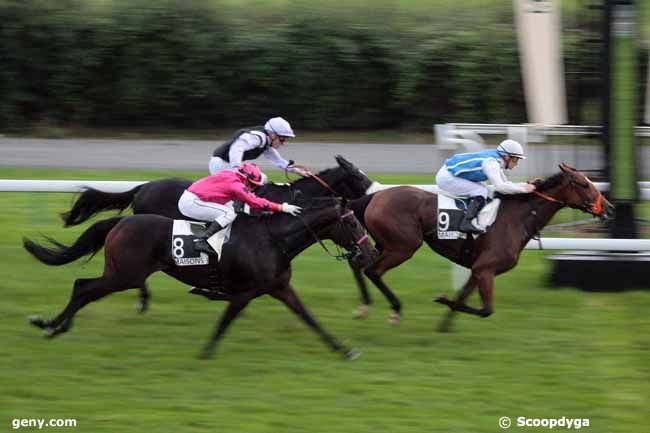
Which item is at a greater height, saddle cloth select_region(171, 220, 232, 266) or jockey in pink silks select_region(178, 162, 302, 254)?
jockey in pink silks select_region(178, 162, 302, 254)

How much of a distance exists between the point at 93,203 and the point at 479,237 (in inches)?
128

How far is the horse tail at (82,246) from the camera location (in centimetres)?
746

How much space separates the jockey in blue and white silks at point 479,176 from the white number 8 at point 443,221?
15 centimetres

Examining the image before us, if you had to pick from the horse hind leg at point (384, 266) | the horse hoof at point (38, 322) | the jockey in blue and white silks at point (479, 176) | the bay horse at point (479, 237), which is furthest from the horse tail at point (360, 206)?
the horse hoof at point (38, 322)

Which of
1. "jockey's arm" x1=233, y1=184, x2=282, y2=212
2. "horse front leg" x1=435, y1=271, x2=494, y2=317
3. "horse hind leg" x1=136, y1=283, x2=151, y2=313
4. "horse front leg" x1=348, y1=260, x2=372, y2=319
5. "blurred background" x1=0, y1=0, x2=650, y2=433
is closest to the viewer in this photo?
"blurred background" x1=0, y1=0, x2=650, y2=433

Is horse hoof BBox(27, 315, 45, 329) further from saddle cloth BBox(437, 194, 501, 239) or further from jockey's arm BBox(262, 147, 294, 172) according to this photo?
saddle cloth BBox(437, 194, 501, 239)

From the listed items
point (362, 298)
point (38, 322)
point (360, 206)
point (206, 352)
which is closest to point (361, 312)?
point (362, 298)

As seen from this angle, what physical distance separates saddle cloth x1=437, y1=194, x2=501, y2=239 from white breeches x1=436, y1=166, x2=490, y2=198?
0.22 feet

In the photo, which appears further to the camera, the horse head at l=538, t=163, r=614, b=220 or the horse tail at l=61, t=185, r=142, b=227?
the horse tail at l=61, t=185, r=142, b=227

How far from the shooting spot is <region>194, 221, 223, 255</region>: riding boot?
23.6ft

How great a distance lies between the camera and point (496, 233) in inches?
315

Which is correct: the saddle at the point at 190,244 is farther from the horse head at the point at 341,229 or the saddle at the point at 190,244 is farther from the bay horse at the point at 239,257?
the horse head at the point at 341,229

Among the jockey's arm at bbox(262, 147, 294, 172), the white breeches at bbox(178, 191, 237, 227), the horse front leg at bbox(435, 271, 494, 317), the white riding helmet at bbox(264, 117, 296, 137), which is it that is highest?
the white riding helmet at bbox(264, 117, 296, 137)

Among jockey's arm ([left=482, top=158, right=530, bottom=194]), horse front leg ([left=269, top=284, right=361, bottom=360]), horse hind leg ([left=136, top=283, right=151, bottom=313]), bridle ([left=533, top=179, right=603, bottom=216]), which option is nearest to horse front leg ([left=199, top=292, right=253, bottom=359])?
horse front leg ([left=269, top=284, right=361, bottom=360])
